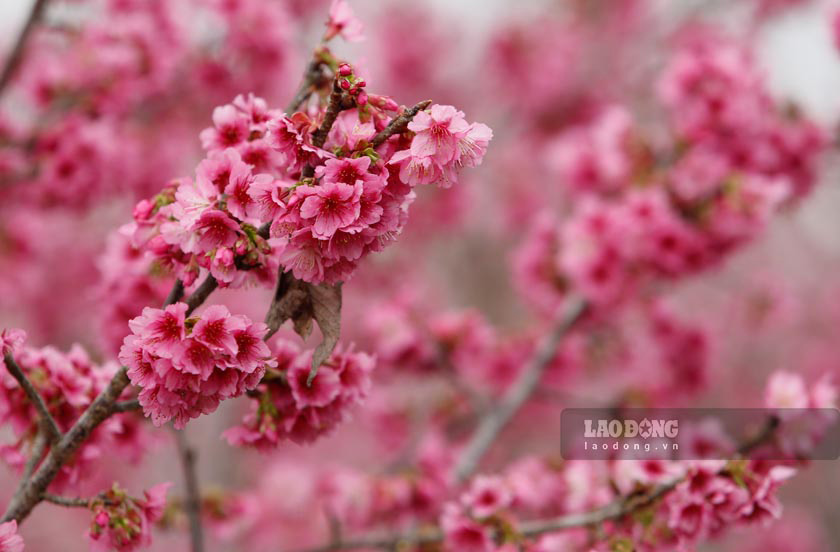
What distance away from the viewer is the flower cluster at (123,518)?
4.92 ft

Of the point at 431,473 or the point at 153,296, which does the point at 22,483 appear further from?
the point at 431,473

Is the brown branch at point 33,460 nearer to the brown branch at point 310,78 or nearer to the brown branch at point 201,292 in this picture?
the brown branch at point 201,292

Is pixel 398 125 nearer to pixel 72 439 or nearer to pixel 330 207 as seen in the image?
pixel 330 207

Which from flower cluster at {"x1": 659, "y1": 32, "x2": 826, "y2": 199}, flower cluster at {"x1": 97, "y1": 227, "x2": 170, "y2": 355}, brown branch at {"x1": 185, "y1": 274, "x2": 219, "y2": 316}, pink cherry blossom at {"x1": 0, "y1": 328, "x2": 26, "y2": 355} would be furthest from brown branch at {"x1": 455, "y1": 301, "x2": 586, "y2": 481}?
pink cherry blossom at {"x1": 0, "y1": 328, "x2": 26, "y2": 355}

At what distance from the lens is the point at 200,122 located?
4.38 meters

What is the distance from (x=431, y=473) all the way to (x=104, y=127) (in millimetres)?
2309

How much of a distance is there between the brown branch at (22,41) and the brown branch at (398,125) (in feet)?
7.91

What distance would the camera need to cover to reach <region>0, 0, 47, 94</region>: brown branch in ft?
9.60

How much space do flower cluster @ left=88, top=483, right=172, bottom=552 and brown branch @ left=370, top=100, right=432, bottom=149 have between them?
0.94 m

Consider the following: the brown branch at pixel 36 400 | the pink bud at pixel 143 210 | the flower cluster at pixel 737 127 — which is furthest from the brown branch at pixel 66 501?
the flower cluster at pixel 737 127

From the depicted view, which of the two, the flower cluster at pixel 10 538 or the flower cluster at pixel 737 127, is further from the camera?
the flower cluster at pixel 737 127

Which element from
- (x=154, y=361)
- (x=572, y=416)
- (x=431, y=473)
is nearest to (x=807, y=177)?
(x=572, y=416)

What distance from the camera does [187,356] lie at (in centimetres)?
129

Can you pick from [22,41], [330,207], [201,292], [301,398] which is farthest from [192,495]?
[22,41]
